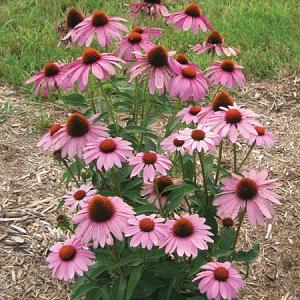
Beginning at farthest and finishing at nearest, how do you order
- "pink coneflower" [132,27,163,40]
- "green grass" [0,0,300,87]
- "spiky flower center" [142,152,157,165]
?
"green grass" [0,0,300,87] → "pink coneflower" [132,27,163,40] → "spiky flower center" [142,152,157,165]

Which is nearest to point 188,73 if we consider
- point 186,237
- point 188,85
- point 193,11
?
point 188,85

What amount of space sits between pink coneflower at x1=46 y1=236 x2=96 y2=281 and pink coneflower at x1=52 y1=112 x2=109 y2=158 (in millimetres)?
258

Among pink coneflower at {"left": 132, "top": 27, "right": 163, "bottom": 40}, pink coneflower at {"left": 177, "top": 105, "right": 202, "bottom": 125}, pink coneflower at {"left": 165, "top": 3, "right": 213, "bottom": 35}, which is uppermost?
pink coneflower at {"left": 165, "top": 3, "right": 213, "bottom": 35}

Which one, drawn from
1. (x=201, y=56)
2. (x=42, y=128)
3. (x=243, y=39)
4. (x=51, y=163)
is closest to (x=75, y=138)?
(x=51, y=163)

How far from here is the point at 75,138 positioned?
1780mm

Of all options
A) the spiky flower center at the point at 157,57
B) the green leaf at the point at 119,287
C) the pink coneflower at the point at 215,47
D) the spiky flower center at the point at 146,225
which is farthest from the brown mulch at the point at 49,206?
the spiky flower center at the point at 157,57

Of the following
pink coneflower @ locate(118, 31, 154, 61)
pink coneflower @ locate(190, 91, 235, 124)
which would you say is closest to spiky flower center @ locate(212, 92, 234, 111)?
pink coneflower @ locate(190, 91, 235, 124)

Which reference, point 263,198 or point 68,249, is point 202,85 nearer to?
point 263,198

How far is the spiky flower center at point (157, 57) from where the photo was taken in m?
1.85

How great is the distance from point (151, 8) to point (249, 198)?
2.73ft

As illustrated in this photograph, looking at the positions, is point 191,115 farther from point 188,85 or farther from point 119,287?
point 119,287

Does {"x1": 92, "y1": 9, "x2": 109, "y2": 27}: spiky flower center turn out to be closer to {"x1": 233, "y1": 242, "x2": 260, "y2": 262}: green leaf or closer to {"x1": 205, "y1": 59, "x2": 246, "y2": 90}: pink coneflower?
{"x1": 205, "y1": 59, "x2": 246, "y2": 90}: pink coneflower

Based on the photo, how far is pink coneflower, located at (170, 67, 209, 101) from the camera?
6.07 feet

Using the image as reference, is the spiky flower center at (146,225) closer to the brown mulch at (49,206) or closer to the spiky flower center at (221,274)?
the spiky flower center at (221,274)
